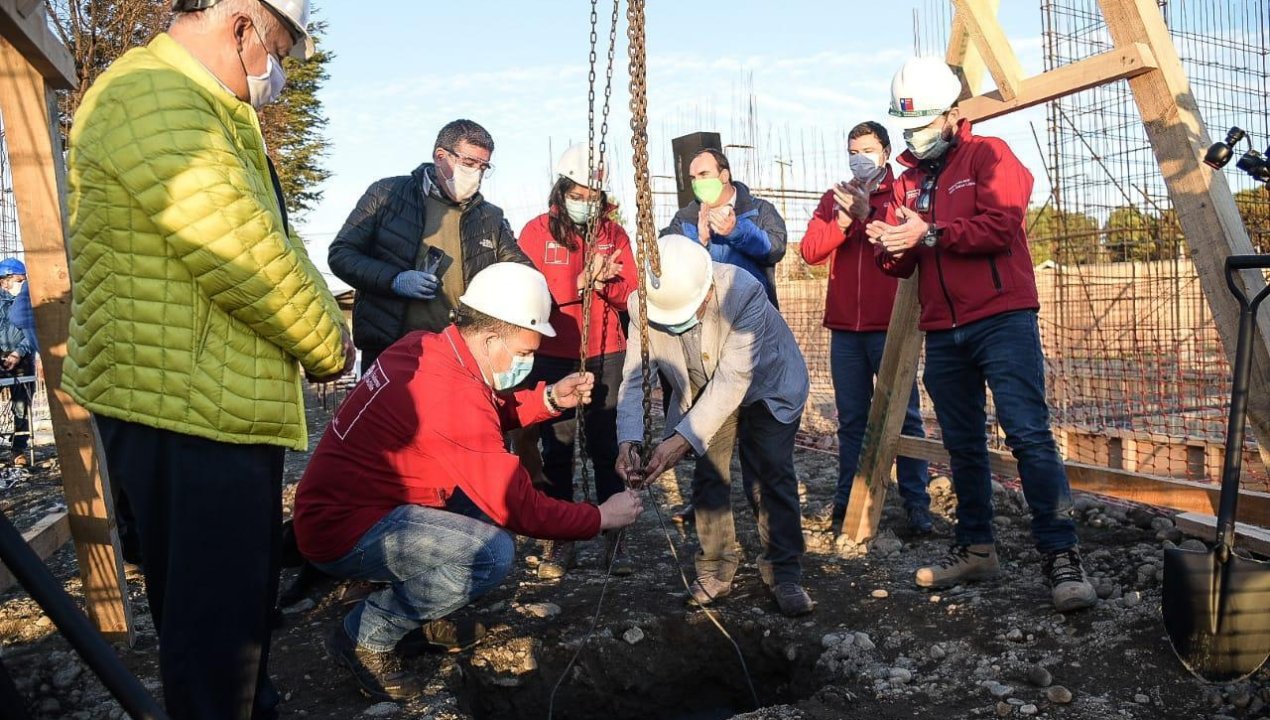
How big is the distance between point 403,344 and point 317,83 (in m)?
24.3

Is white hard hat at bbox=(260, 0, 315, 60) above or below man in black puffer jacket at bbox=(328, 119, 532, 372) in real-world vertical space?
above

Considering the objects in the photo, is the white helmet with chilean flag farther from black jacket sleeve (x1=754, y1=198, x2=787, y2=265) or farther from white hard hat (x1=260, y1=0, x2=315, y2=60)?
black jacket sleeve (x1=754, y1=198, x2=787, y2=265)

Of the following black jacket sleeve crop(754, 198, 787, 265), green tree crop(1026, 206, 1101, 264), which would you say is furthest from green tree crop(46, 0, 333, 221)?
green tree crop(1026, 206, 1101, 264)

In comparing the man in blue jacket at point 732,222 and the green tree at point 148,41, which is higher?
the green tree at point 148,41

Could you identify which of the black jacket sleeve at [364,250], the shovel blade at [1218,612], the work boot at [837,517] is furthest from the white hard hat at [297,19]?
the work boot at [837,517]

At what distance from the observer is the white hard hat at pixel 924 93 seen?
161 inches

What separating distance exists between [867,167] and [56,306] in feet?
12.4

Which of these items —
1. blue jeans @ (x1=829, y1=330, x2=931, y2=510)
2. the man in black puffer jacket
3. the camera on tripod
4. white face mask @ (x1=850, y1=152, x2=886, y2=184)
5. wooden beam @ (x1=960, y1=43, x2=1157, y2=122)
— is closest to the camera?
the camera on tripod

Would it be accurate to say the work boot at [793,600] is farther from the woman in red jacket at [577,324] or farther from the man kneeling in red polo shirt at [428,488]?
the man kneeling in red polo shirt at [428,488]

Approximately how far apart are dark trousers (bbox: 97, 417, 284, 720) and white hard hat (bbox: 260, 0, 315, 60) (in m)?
1.04

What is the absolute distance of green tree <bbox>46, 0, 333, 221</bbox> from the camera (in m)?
10.4

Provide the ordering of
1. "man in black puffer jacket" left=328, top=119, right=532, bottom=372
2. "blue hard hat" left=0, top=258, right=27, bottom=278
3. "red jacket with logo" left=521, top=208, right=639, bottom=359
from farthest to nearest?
1. "blue hard hat" left=0, top=258, right=27, bottom=278
2. "red jacket with logo" left=521, top=208, right=639, bottom=359
3. "man in black puffer jacket" left=328, top=119, right=532, bottom=372

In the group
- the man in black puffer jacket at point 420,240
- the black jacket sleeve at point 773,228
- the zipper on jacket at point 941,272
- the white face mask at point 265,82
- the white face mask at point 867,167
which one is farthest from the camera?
the black jacket sleeve at point 773,228

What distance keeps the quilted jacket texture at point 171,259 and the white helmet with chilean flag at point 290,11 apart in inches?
3.6
